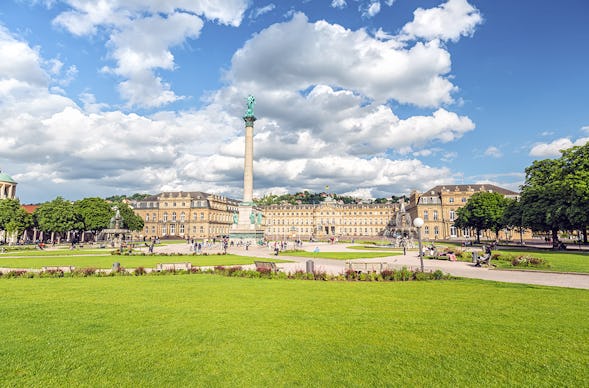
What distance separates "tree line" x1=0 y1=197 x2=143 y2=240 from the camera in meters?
73.6

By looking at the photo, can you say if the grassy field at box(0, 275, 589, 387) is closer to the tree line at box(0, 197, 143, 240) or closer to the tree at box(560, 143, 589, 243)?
the tree at box(560, 143, 589, 243)

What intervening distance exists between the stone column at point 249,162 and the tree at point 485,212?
45266 mm

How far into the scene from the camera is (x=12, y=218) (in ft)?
242

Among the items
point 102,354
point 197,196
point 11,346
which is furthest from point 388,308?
point 197,196

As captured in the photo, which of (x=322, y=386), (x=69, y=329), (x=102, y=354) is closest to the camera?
(x=322, y=386)

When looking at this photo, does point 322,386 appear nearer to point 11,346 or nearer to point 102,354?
point 102,354

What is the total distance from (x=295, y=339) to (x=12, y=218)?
88.3 m

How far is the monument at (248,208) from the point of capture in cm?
6172

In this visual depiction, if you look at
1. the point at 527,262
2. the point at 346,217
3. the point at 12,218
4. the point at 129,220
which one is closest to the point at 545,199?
the point at 527,262

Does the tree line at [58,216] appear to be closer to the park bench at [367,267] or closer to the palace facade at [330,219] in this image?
the park bench at [367,267]

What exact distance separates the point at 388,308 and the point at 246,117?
60.1 m

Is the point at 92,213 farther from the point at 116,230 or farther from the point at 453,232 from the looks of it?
the point at 453,232

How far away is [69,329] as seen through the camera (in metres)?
9.45

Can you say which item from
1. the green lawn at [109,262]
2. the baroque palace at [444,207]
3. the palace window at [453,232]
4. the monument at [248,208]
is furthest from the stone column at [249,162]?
the palace window at [453,232]
